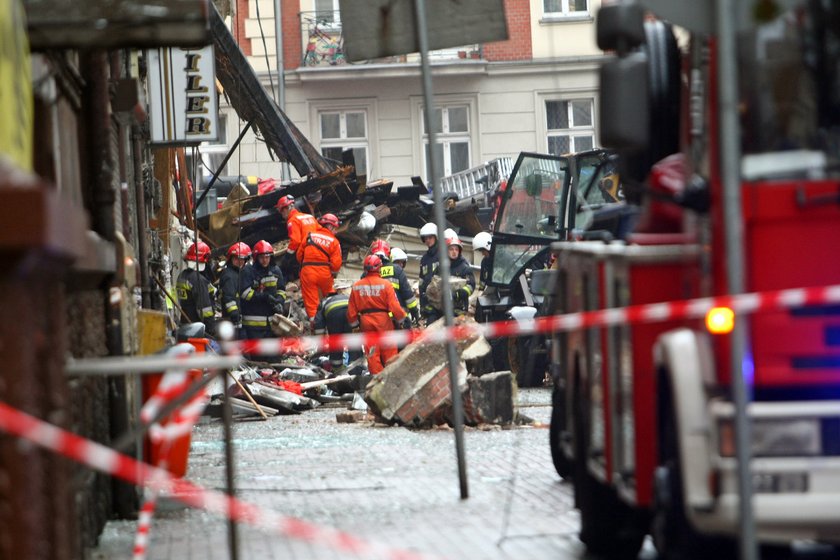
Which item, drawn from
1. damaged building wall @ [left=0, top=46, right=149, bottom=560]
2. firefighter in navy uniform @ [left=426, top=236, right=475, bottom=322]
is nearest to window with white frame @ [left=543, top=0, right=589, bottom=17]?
firefighter in navy uniform @ [left=426, top=236, right=475, bottom=322]

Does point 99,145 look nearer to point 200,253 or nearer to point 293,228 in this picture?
point 200,253

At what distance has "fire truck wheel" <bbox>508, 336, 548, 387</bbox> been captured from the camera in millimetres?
20422

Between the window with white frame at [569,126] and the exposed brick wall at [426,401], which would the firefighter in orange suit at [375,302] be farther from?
the window with white frame at [569,126]

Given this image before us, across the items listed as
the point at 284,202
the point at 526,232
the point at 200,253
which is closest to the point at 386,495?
the point at 526,232

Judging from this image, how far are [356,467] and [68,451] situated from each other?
24.4 feet

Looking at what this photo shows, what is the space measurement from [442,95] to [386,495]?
32632 mm

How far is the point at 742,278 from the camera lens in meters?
5.57

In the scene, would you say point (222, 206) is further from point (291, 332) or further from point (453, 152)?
point (453, 152)

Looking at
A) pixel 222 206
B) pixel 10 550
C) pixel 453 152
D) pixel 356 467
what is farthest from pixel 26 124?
pixel 453 152

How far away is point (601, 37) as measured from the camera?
604cm

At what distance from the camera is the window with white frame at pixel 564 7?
42344 mm

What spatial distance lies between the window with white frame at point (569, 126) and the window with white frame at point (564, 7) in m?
2.36

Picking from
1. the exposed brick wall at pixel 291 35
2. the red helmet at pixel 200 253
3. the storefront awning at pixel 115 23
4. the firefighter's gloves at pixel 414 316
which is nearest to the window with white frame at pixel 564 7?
the exposed brick wall at pixel 291 35

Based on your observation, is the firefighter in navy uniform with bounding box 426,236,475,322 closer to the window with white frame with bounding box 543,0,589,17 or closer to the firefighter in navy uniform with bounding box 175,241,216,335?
the firefighter in navy uniform with bounding box 175,241,216,335
